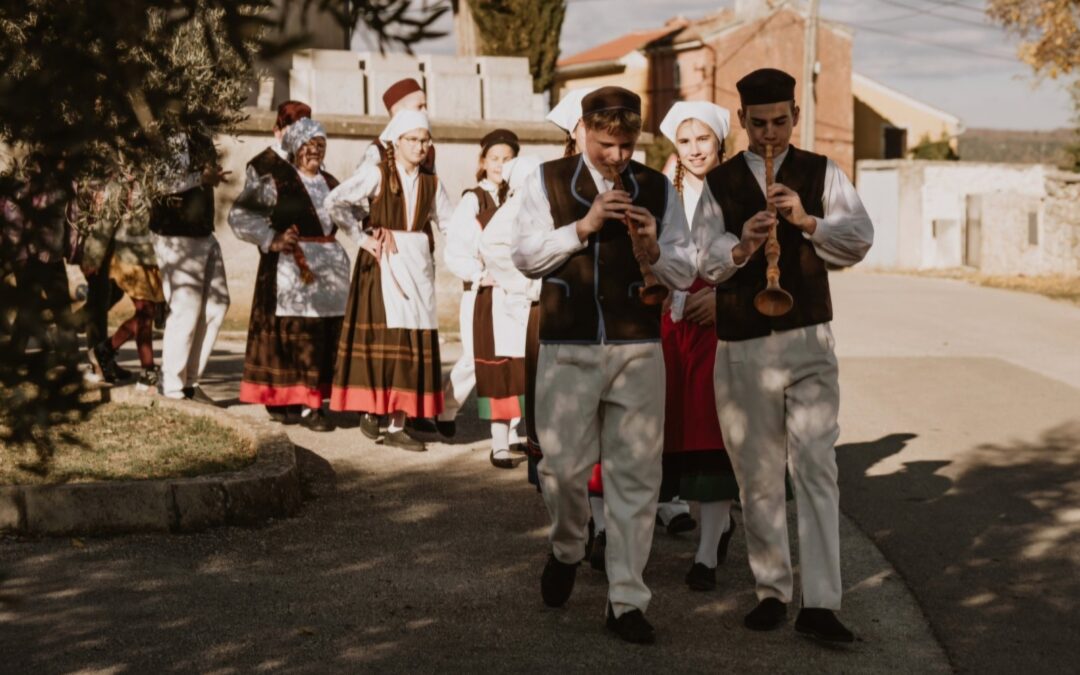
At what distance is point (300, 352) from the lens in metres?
10.4

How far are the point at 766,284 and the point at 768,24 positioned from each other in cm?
4512

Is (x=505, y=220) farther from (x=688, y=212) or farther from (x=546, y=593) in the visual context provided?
(x=546, y=593)

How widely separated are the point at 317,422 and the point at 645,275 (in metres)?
4.94

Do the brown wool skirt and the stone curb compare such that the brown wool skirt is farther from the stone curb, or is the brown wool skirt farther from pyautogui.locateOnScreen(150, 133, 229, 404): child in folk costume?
the stone curb

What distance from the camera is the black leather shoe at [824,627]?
5.67 metres

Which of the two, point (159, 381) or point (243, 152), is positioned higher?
point (243, 152)

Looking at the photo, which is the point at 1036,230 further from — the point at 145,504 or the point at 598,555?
the point at 145,504

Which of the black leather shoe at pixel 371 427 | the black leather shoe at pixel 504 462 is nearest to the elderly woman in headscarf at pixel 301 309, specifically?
the black leather shoe at pixel 371 427

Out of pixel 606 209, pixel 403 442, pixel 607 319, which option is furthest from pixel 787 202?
pixel 403 442

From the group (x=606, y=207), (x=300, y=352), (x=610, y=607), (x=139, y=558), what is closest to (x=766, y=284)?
(x=606, y=207)

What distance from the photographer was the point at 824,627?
5.69 meters

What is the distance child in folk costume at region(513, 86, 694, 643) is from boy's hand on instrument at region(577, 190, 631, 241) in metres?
0.06

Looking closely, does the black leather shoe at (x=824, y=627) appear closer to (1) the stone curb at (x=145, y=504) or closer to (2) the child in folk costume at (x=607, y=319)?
(2) the child in folk costume at (x=607, y=319)

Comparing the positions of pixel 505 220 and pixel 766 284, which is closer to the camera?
pixel 766 284
